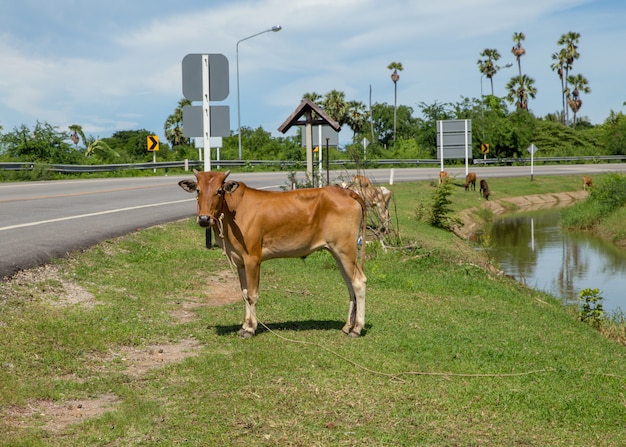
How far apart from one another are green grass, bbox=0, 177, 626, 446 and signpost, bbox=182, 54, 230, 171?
2576 mm

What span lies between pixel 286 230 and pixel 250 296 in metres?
0.87

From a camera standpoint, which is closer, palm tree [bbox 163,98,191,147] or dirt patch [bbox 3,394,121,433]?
dirt patch [bbox 3,394,121,433]

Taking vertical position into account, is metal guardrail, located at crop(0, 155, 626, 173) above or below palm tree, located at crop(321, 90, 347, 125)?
below

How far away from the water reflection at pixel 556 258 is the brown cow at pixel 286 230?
10882 millimetres

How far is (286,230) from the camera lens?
351 inches

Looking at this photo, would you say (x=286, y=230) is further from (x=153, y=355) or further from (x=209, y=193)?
(x=153, y=355)

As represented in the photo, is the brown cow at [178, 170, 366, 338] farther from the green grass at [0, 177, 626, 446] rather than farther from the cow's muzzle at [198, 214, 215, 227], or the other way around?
the green grass at [0, 177, 626, 446]

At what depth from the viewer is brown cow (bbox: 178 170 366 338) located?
878cm

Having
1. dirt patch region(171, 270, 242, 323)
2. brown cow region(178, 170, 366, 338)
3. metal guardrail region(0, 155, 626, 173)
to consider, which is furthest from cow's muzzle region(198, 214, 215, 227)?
metal guardrail region(0, 155, 626, 173)

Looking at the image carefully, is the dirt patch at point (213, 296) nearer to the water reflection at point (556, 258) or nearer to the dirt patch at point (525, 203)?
the water reflection at point (556, 258)

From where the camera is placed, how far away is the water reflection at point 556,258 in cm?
2092

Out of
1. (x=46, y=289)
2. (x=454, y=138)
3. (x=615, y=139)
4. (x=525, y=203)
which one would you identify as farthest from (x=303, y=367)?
(x=615, y=139)

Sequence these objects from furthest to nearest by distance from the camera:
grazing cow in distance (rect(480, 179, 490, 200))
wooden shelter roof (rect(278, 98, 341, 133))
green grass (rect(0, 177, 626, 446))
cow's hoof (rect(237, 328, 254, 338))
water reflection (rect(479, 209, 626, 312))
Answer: grazing cow in distance (rect(480, 179, 490, 200))
water reflection (rect(479, 209, 626, 312))
wooden shelter roof (rect(278, 98, 341, 133))
cow's hoof (rect(237, 328, 254, 338))
green grass (rect(0, 177, 626, 446))

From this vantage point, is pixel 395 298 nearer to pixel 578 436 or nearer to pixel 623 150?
pixel 578 436
